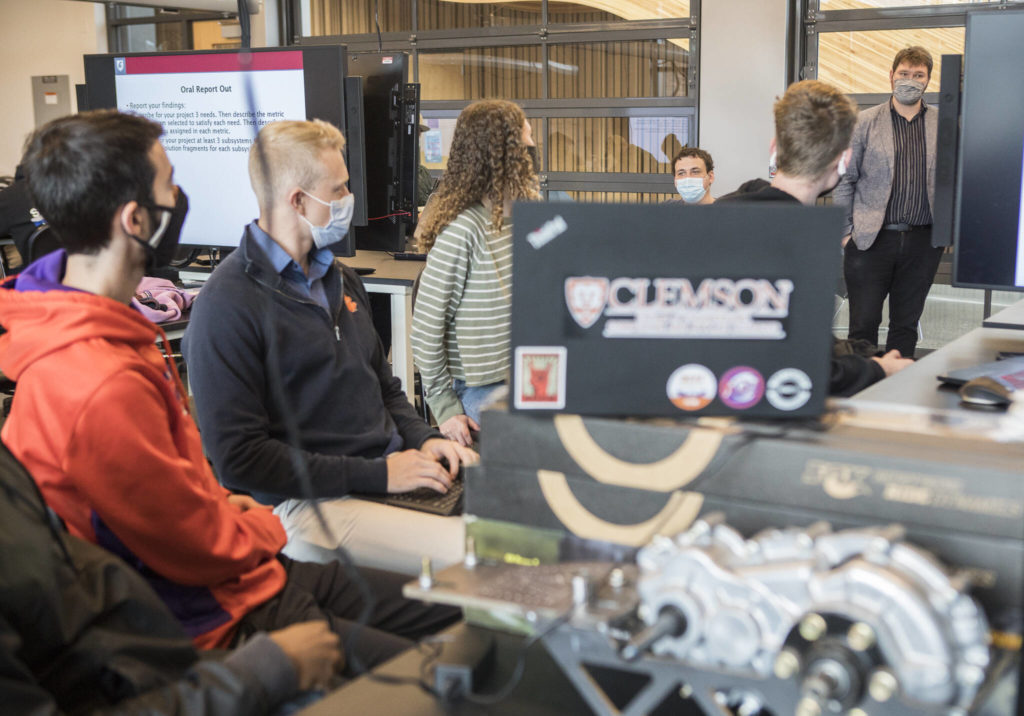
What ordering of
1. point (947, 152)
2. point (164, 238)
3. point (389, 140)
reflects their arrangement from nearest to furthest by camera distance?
1. point (164, 238)
2. point (947, 152)
3. point (389, 140)

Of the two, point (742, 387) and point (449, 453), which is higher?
point (742, 387)

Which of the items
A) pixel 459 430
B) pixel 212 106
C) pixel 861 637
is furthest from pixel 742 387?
pixel 212 106

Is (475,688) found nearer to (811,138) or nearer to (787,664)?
(787,664)

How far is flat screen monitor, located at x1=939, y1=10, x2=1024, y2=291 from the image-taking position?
68.8 inches

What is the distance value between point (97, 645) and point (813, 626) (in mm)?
681

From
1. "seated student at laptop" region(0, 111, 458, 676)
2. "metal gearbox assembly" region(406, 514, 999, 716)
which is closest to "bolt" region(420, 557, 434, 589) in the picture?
"metal gearbox assembly" region(406, 514, 999, 716)

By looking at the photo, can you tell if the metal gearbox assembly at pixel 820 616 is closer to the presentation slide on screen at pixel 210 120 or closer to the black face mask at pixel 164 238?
the black face mask at pixel 164 238

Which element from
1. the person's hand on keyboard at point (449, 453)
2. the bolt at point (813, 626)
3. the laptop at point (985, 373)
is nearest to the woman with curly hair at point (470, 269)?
the person's hand on keyboard at point (449, 453)

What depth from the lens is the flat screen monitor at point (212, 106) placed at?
328 cm

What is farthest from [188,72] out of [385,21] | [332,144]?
[385,21]

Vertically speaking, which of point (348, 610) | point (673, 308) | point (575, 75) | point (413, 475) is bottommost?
point (348, 610)

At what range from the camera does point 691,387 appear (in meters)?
0.84

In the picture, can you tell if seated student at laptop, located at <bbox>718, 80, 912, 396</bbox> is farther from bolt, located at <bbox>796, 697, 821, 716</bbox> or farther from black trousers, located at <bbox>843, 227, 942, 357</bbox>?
black trousers, located at <bbox>843, 227, 942, 357</bbox>

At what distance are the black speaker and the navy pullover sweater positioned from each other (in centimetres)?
122
